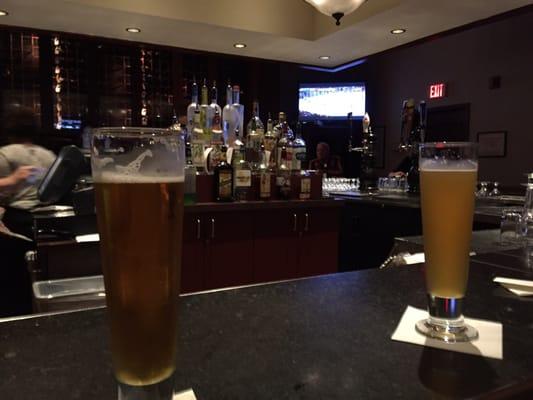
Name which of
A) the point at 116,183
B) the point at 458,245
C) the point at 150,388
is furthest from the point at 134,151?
the point at 458,245

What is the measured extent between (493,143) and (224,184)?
4940 mm

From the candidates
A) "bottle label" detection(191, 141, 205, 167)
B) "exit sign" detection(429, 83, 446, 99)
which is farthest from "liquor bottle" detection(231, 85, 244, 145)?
"exit sign" detection(429, 83, 446, 99)

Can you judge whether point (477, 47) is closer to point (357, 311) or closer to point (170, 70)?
point (170, 70)

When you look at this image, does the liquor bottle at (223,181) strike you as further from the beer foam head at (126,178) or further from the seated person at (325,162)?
the seated person at (325,162)

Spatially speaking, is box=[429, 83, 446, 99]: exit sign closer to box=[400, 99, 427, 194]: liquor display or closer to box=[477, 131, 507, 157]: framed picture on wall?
box=[477, 131, 507, 157]: framed picture on wall

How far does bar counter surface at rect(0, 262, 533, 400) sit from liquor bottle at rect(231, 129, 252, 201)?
1.97 m

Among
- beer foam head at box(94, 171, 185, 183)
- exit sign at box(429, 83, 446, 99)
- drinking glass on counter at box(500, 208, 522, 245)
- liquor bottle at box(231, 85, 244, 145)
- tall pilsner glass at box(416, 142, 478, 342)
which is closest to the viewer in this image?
beer foam head at box(94, 171, 185, 183)

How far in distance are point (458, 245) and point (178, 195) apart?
0.42 metres

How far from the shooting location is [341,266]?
4.02m

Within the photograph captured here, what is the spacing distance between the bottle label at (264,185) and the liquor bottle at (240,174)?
0.08 metres

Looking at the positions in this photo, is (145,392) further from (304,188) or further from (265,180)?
(304,188)

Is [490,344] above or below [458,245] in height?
below

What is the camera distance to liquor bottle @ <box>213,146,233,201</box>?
2.75m

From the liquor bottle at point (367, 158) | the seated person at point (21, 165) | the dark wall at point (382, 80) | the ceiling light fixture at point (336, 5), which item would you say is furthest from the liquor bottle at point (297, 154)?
the dark wall at point (382, 80)
